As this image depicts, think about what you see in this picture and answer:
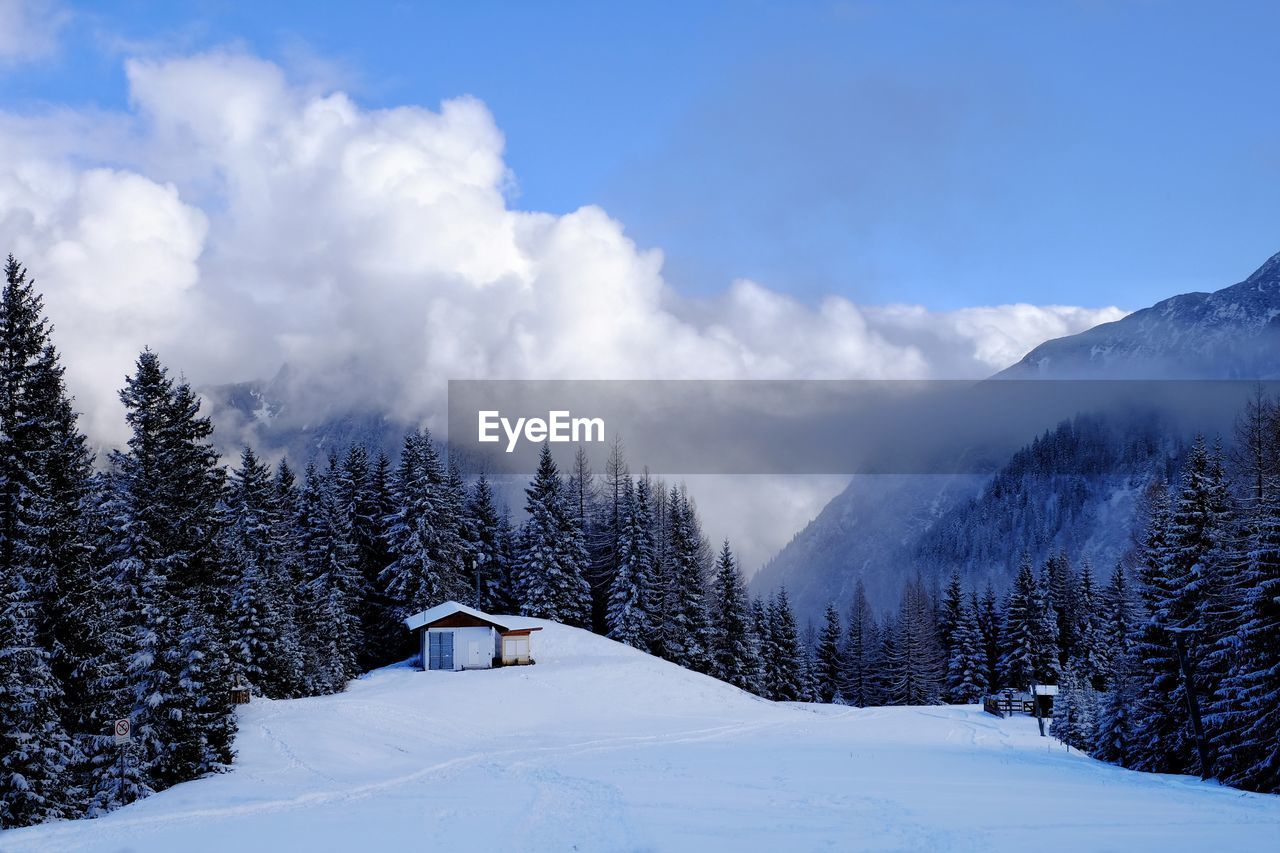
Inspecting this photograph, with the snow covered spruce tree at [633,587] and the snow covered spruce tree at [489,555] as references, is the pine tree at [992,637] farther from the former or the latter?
the snow covered spruce tree at [489,555]

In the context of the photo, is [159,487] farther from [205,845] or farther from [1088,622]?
[1088,622]

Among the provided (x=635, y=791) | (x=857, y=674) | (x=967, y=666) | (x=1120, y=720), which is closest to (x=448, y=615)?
(x=635, y=791)

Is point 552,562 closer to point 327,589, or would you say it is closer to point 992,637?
point 327,589

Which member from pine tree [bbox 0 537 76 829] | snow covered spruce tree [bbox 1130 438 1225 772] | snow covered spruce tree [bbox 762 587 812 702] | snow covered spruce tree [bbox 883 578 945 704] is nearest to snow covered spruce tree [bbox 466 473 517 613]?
snow covered spruce tree [bbox 762 587 812 702]

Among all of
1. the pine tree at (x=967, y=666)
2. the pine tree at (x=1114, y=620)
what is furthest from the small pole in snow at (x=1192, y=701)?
the pine tree at (x=967, y=666)

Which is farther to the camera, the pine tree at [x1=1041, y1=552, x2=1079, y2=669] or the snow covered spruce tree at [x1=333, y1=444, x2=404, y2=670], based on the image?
the pine tree at [x1=1041, y1=552, x2=1079, y2=669]

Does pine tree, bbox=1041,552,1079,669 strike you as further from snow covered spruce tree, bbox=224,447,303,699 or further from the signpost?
the signpost
